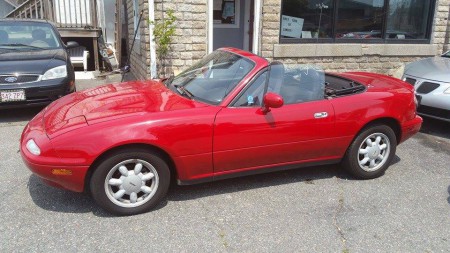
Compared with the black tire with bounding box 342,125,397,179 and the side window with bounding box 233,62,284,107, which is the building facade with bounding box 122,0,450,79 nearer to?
the side window with bounding box 233,62,284,107

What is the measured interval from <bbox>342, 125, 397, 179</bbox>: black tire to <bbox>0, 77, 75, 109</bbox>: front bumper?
4.16 metres

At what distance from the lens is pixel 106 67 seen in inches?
435

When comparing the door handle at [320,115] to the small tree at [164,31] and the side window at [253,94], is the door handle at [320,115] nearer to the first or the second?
the side window at [253,94]

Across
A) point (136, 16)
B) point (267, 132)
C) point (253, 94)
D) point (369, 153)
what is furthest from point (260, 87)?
point (136, 16)

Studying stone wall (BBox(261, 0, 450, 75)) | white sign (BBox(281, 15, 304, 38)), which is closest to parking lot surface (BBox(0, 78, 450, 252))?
stone wall (BBox(261, 0, 450, 75))

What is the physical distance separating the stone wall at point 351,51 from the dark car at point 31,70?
388 cm

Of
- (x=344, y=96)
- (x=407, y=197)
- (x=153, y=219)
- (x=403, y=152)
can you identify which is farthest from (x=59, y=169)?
(x=403, y=152)

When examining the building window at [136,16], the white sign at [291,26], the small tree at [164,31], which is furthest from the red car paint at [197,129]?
the building window at [136,16]

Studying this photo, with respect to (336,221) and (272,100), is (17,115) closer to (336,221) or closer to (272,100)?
(272,100)

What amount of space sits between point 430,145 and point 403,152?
24.3 inches

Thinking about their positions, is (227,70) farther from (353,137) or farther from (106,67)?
(106,67)

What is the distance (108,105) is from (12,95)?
2723mm

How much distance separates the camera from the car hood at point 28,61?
534cm

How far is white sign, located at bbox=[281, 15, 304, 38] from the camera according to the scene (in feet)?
25.2
